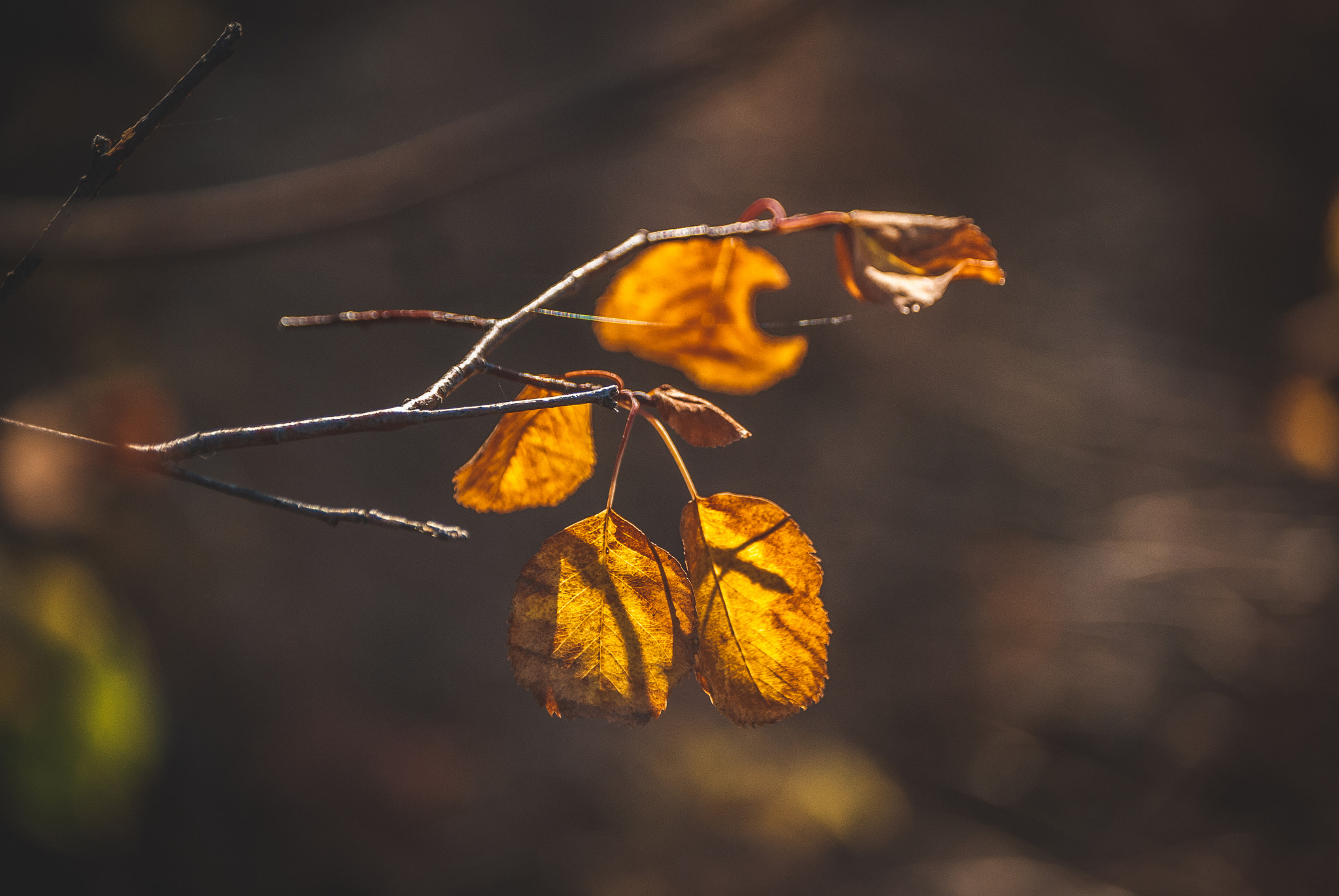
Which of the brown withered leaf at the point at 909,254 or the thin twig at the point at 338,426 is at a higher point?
the brown withered leaf at the point at 909,254

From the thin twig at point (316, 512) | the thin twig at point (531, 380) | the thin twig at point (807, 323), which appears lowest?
the thin twig at point (316, 512)

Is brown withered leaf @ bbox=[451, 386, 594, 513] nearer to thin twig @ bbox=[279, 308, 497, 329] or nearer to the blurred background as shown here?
thin twig @ bbox=[279, 308, 497, 329]

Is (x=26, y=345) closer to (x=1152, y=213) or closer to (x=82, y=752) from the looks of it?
(x=82, y=752)

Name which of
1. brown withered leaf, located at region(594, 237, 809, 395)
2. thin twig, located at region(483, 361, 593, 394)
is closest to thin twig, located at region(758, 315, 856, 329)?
brown withered leaf, located at region(594, 237, 809, 395)

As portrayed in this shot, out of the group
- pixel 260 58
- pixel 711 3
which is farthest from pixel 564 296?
pixel 711 3

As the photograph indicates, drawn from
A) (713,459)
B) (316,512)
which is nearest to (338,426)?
(316,512)

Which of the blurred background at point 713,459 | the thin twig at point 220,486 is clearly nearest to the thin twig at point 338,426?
Result: the thin twig at point 220,486

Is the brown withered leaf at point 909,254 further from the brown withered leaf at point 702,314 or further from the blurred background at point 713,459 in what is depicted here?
the blurred background at point 713,459
